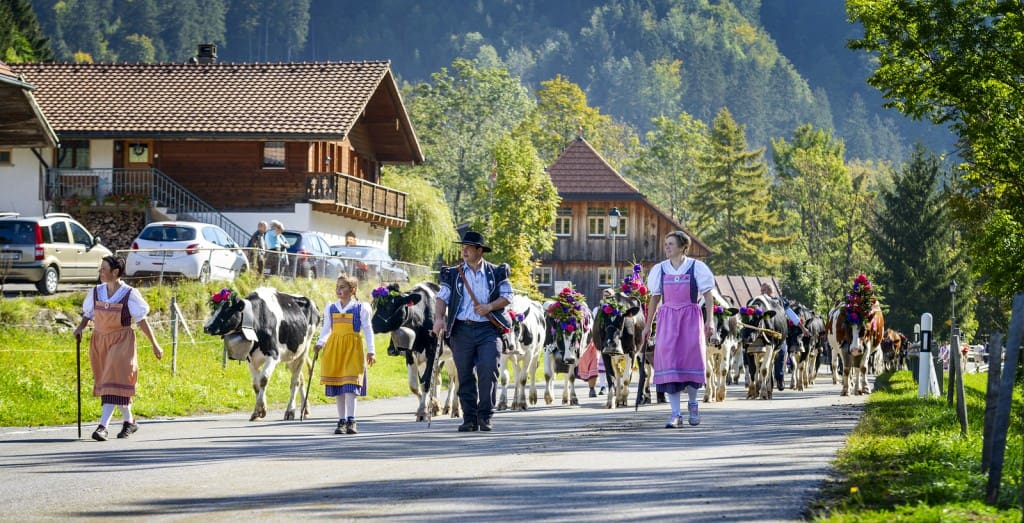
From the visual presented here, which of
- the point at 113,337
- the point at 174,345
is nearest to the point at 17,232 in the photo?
the point at 174,345

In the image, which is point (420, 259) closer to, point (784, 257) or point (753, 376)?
point (753, 376)

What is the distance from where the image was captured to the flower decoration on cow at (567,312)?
25.6m

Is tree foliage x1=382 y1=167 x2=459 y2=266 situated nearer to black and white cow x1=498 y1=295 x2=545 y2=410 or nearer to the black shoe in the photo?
black and white cow x1=498 y1=295 x2=545 y2=410

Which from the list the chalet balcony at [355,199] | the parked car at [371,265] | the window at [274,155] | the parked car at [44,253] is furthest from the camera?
the window at [274,155]

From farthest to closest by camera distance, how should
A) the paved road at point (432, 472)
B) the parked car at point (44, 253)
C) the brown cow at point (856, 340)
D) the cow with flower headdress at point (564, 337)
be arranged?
1. the parked car at point (44, 253)
2. the brown cow at point (856, 340)
3. the cow with flower headdress at point (564, 337)
4. the paved road at point (432, 472)

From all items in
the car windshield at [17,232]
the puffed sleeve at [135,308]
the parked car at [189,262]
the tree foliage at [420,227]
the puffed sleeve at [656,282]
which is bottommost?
the puffed sleeve at [135,308]

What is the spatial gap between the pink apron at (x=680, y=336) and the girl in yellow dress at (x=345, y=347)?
10.8 ft

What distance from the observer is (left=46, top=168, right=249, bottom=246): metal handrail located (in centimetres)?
5188

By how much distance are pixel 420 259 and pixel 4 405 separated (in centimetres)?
5002

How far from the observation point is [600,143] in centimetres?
13112

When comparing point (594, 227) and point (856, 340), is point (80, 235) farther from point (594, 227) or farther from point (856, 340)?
point (594, 227)

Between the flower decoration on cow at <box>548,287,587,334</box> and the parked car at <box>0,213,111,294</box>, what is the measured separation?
44.8ft

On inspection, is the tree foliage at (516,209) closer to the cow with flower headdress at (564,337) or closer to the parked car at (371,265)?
the parked car at (371,265)

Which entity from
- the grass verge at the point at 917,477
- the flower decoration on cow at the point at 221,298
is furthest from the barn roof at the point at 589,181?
the grass verge at the point at 917,477
